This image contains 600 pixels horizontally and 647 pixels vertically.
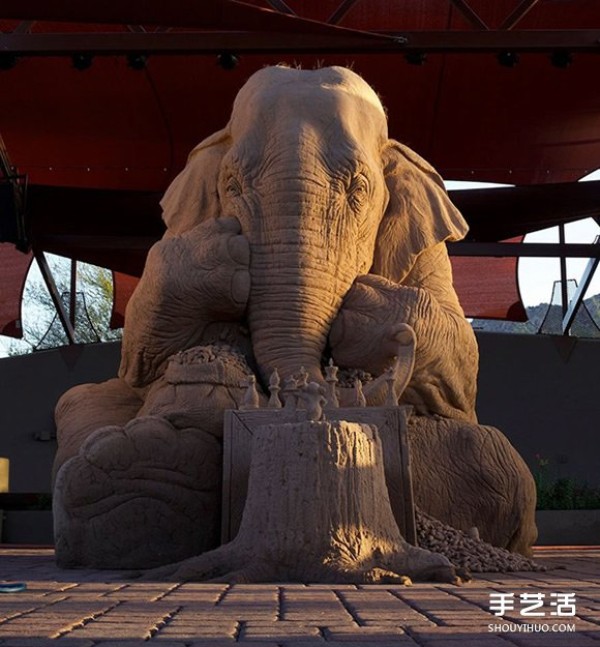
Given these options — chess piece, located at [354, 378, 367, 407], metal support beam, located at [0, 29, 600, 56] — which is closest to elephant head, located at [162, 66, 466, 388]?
chess piece, located at [354, 378, 367, 407]

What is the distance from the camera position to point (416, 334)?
679 cm

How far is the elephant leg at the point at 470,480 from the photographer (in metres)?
6.80

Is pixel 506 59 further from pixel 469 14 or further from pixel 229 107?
pixel 229 107

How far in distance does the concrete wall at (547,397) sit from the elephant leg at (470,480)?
964cm

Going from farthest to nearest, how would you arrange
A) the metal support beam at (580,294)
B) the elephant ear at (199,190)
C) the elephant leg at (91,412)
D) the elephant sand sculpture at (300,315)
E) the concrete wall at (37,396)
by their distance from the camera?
the metal support beam at (580,294) → the concrete wall at (37,396) → the elephant ear at (199,190) → the elephant leg at (91,412) → the elephant sand sculpture at (300,315)

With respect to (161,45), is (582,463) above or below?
below

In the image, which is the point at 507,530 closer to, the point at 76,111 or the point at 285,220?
the point at 285,220

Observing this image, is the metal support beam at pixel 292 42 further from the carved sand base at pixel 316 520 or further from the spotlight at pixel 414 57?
the carved sand base at pixel 316 520

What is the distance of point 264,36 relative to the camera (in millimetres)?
12992

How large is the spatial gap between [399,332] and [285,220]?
765 millimetres

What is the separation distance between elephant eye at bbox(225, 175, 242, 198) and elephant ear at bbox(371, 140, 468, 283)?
79 centimetres

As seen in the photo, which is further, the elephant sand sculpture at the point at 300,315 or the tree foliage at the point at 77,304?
the tree foliage at the point at 77,304

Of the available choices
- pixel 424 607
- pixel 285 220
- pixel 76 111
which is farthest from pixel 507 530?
pixel 76 111

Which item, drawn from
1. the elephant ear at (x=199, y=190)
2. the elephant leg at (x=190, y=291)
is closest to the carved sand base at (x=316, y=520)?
the elephant leg at (x=190, y=291)
